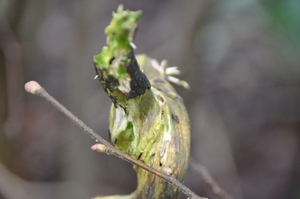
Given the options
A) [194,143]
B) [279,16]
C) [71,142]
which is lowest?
[71,142]

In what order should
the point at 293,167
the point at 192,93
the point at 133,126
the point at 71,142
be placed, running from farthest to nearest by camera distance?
the point at 293,167 → the point at 192,93 → the point at 71,142 → the point at 133,126

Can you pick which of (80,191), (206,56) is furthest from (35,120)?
(206,56)

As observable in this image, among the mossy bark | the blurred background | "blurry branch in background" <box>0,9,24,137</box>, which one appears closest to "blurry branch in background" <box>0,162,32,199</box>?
the blurred background

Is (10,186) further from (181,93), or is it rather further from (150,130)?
(150,130)

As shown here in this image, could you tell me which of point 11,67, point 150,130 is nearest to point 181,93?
point 11,67

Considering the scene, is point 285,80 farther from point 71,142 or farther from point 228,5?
point 71,142

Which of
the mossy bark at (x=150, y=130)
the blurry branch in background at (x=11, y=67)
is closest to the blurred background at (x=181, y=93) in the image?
the blurry branch in background at (x=11, y=67)

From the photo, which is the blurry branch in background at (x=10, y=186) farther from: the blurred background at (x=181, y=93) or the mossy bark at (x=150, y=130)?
the mossy bark at (x=150, y=130)

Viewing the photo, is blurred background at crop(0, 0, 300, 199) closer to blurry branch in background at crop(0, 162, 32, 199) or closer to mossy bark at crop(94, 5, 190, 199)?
blurry branch in background at crop(0, 162, 32, 199)

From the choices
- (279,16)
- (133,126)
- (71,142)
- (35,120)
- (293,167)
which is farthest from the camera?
(35,120)
